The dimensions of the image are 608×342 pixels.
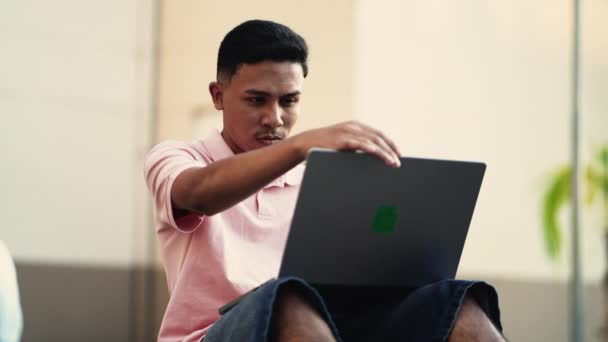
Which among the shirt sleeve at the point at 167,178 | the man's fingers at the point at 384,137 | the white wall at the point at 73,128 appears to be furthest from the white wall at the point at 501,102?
the man's fingers at the point at 384,137

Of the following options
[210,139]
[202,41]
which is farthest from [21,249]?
[210,139]

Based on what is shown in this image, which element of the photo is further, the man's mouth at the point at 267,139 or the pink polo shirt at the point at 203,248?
the man's mouth at the point at 267,139

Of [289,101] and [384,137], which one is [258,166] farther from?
[289,101]

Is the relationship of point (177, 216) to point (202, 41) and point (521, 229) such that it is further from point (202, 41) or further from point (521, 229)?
point (202, 41)

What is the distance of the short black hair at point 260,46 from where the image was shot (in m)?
1.84

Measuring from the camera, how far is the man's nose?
1.81 metres

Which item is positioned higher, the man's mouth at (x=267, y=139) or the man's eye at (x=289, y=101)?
the man's eye at (x=289, y=101)

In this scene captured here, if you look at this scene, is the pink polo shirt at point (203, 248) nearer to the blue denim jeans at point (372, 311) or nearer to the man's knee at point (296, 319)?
the blue denim jeans at point (372, 311)

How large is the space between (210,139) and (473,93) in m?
2.91

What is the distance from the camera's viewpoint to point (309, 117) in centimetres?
507

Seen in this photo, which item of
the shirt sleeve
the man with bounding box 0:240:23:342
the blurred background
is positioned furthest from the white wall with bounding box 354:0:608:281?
the man with bounding box 0:240:23:342

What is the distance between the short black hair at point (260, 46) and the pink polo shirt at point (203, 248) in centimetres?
20

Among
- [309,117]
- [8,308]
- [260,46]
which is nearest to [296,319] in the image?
[8,308]

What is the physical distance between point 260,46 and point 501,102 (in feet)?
9.51
